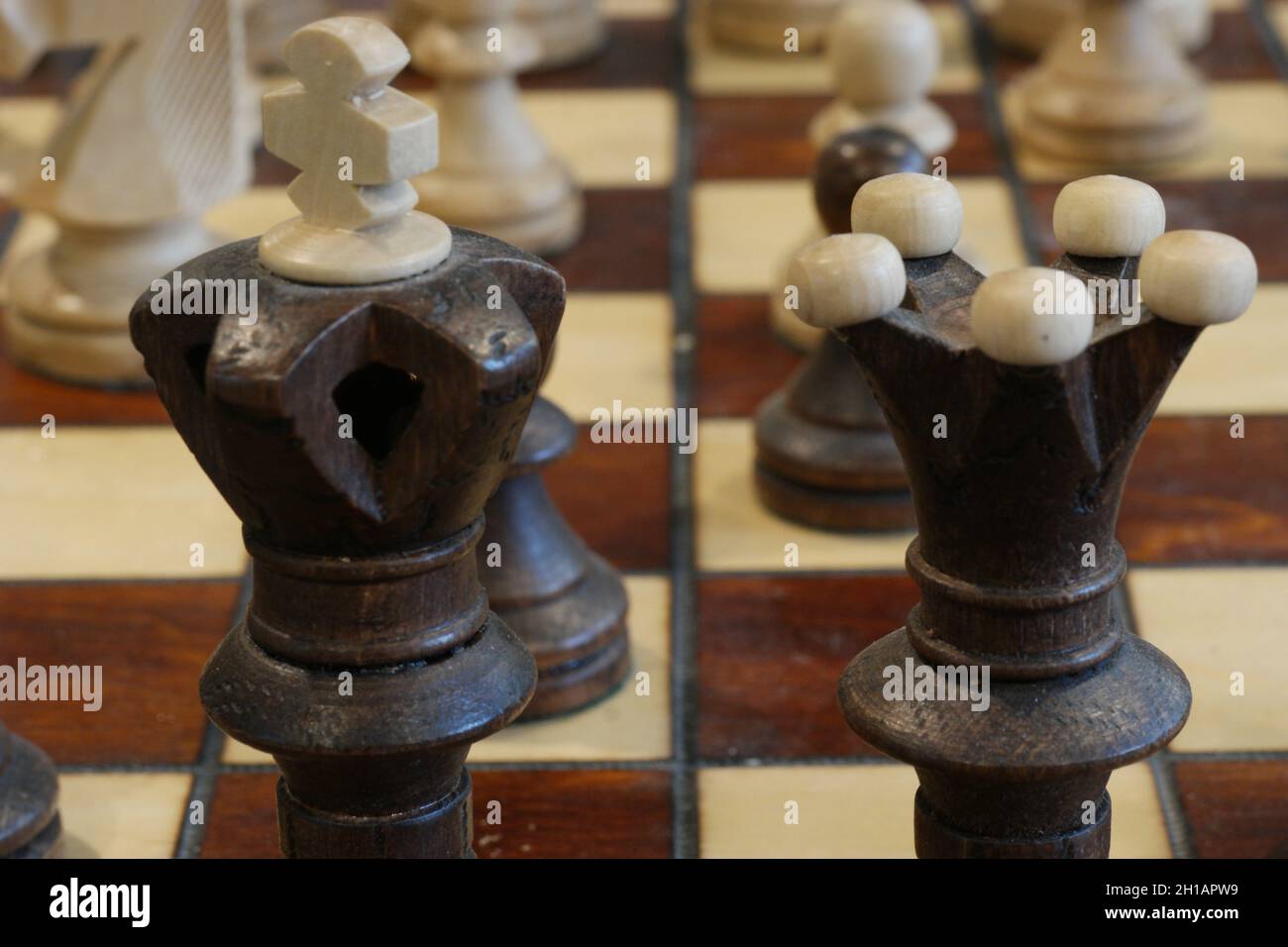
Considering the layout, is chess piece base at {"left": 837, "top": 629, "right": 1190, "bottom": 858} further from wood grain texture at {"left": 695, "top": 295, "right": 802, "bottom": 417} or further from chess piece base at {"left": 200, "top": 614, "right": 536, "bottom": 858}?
wood grain texture at {"left": 695, "top": 295, "right": 802, "bottom": 417}

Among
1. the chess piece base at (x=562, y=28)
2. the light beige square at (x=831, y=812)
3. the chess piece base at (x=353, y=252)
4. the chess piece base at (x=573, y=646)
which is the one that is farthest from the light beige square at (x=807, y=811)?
the chess piece base at (x=562, y=28)

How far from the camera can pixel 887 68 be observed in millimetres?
1968

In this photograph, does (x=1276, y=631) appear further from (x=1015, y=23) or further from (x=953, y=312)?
(x=1015, y=23)

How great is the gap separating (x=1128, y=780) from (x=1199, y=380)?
2.10 feet

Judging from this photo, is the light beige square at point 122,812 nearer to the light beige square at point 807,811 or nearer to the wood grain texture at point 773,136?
the light beige square at point 807,811

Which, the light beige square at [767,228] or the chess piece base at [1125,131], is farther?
the chess piece base at [1125,131]

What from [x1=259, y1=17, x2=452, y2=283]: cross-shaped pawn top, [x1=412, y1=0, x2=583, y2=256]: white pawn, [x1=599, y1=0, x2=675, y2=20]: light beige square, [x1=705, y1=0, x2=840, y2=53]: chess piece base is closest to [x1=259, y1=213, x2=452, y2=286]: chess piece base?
[x1=259, y1=17, x2=452, y2=283]: cross-shaped pawn top

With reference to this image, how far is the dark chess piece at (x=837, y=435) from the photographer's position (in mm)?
1660

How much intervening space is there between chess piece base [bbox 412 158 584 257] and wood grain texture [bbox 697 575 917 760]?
2.30 ft

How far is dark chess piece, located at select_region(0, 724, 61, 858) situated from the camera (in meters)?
1.22

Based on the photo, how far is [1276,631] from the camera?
152cm

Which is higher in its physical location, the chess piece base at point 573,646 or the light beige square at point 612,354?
the chess piece base at point 573,646

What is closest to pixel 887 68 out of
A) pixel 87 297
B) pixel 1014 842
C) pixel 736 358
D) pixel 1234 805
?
pixel 736 358

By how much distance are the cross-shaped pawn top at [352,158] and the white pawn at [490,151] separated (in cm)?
131
